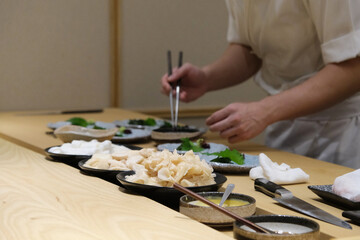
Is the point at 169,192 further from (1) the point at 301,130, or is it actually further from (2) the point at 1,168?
(1) the point at 301,130

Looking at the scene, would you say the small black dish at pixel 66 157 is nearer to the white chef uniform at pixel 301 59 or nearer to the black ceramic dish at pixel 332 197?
the black ceramic dish at pixel 332 197

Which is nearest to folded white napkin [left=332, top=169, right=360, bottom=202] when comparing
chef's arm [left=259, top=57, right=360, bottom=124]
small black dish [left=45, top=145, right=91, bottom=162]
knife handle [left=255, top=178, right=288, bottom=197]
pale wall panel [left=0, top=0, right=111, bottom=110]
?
knife handle [left=255, top=178, right=288, bottom=197]

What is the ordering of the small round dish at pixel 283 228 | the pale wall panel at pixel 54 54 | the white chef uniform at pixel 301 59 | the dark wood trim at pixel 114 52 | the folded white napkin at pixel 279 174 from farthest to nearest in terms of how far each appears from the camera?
the dark wood trim at pixel 114 52, the pale wall panel at pixel 54 54, the white chef uniform at pixel 301 59, the folded white napkin at pixel 279 174, the small round dish at pixel 283 228

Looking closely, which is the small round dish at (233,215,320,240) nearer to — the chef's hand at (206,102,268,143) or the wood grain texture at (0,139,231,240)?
the wood grain texture at (0,139,231,240)

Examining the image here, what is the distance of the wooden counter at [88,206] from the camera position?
1.10 meters

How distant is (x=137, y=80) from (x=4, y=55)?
0.87m

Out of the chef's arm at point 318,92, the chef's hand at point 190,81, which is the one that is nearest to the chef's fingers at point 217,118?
the chef's arm at point 318,92

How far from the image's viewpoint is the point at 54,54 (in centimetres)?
368

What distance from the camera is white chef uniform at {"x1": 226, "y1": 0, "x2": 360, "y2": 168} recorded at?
234cm

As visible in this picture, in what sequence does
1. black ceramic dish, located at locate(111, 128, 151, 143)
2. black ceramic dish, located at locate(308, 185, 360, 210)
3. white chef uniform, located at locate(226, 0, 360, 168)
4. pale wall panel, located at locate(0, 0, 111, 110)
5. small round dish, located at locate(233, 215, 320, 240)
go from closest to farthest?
1. small round dish, located at locate(233, 215, 320, 240)
2. black ceramic dish, located at locate(308, 185, 360, 210)
3. black ceramic dish, located at locate(111, 128, 151, 143)
4. white chef uniform, located at locate(226, 0, 360, 168)
5. pale wall panel, located at locate(0, 0, 111, 110)

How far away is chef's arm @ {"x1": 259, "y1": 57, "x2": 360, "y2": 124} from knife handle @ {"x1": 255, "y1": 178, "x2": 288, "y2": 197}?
72cm

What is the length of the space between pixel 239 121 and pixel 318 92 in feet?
0.99

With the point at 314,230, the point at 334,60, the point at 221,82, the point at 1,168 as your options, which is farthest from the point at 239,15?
the point at 314,230

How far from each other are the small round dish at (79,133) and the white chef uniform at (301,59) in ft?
2.68
